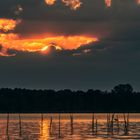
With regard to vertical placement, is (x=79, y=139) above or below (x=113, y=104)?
below

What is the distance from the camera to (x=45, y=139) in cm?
8312

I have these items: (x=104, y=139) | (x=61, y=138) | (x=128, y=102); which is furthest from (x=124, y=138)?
(x=128, y=102)

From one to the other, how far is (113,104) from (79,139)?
118m

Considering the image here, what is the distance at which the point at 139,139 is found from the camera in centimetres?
8000

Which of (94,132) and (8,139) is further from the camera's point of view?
(94,132)

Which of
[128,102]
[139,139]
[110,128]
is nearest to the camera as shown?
[139,139]

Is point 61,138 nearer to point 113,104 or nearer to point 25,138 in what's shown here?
point 25,138

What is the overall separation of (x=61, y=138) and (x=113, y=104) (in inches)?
4516

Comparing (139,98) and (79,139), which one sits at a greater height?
(139,98)

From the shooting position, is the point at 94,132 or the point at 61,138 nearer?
the point at 61,138

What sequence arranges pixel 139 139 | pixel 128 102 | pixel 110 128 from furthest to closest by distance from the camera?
pixel 128 102 → pixel 110 128 → pixel 139 139

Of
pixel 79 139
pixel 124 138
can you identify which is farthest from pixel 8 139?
pixel 124 138

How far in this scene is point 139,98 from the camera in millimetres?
199375

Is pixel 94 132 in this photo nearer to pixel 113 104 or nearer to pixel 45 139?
pixel 45 139
